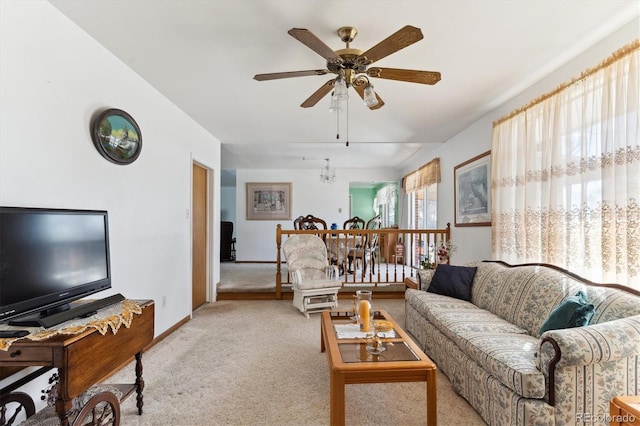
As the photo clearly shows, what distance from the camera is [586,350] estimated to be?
1.54 metres

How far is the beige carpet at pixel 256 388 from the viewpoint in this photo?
1991mm

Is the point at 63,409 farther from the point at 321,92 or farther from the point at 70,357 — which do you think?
the point at 321,92

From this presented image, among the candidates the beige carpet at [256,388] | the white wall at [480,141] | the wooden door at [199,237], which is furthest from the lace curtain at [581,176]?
the wooden door at [199,237]

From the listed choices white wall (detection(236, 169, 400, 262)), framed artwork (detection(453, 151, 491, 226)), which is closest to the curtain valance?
framed artwork (detection(453, 151, 491, 226))

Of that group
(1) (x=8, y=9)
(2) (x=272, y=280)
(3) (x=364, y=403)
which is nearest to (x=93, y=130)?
(1) (x=8, y=9)

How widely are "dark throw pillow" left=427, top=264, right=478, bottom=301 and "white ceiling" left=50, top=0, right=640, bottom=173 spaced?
5.95 ft

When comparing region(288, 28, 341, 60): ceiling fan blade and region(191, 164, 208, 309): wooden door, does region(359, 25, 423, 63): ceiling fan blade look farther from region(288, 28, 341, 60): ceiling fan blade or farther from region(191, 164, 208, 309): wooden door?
region(191, 164, 208, 309): wooden door

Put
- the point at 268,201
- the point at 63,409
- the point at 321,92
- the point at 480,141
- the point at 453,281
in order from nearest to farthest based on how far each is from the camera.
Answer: the point at 63,409 → the point at 321,92 → the point at 453,281 → the point at 480,141 → the point at 268,201

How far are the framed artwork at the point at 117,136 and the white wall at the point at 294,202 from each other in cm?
543

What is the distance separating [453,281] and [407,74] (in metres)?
2.16

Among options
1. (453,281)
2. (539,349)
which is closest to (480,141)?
(453,281)

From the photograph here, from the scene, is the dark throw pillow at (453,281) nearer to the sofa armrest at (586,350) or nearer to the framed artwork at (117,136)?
the sofa armrest at (586,350)

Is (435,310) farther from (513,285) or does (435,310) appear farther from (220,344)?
(220,344)

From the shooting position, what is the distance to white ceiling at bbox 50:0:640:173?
1929mm
